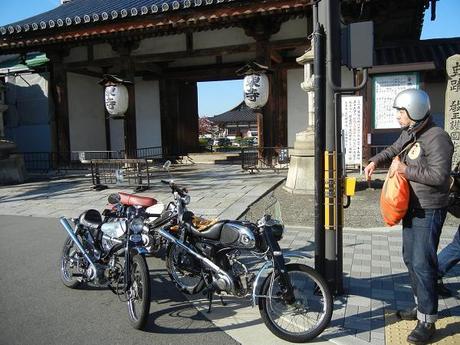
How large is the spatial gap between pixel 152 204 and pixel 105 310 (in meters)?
1.33

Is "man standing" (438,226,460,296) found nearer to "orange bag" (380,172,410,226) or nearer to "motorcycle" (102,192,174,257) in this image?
"orange bag" (380,172,410,226)

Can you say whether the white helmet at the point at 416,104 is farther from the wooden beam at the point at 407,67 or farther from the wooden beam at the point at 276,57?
the wooden beam at the point at 276,57

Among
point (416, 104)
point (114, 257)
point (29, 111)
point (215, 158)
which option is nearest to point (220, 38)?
point (215, 158)

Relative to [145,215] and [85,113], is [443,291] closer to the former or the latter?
[145,215]

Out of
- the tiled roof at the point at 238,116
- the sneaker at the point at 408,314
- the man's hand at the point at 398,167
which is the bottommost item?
the sneaker at the point at 408,314

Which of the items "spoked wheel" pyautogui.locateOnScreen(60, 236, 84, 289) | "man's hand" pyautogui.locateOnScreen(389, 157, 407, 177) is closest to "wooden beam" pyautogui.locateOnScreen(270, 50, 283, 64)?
"spoked wheel" pyautogui.locateOnScreen(60, 236, 84, 289)

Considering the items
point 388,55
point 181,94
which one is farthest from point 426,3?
point 181,94

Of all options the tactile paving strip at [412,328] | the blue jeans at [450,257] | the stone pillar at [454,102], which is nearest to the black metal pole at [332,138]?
the tactile paving strip at [412,328]

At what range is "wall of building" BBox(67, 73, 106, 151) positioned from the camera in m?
16.4

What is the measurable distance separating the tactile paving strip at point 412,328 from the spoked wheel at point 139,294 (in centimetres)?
201

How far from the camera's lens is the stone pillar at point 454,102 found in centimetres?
765

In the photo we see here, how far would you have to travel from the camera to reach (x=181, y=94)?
17.8 m

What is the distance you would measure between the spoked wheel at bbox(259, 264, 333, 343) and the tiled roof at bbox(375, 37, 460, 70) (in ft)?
31.0

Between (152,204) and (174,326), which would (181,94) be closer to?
(152,204)
